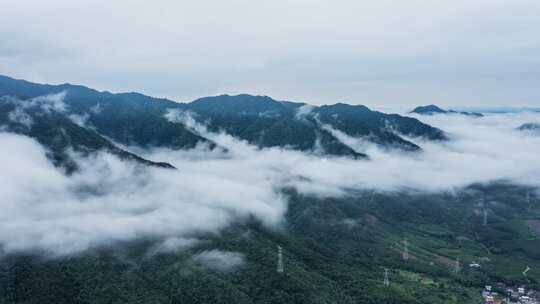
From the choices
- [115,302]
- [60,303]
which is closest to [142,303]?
[115,302]

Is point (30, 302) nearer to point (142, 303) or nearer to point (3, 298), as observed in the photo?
point (3, 298)

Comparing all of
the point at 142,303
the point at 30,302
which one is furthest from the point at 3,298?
the point at 142,303

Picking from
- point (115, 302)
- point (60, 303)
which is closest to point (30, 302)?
point (60, 303)

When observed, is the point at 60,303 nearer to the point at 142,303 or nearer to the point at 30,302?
the point at 30,302

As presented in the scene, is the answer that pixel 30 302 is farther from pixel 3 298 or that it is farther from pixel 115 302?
pixel 115 302

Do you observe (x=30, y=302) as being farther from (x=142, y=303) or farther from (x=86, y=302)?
(x=142, y=303)
